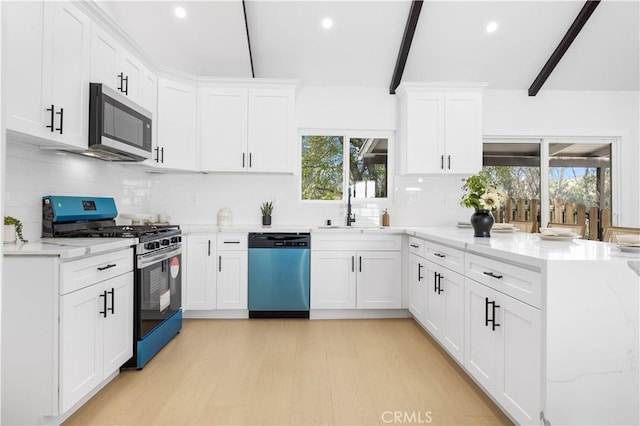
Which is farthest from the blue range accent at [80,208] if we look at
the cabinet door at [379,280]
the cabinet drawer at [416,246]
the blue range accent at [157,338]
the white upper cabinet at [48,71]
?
the cabinet drawer at [416,246]

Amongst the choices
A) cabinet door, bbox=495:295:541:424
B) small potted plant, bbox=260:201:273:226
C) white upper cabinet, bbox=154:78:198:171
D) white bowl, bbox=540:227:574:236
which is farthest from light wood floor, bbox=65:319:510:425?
white upper cabinet, bbox=154:78:198:171

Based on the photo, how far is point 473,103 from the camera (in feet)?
13.1

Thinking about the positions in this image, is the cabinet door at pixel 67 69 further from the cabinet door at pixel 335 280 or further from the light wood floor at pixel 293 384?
the cabinet door at pixel 335 280

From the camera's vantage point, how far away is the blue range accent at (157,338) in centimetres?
258

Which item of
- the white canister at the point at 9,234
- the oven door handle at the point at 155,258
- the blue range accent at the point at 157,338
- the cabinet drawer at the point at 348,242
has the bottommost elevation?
the blue range accent at the point at 157,338

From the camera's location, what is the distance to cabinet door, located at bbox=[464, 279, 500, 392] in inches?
79.4

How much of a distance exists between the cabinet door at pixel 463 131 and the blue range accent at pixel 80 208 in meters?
3.40

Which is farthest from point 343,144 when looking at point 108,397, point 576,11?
point 108,397

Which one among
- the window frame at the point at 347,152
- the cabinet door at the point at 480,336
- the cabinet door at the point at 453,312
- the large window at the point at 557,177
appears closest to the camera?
the cabinet door at the point at 480,336

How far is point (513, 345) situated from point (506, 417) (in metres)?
0.55

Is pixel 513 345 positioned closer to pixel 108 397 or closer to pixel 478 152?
pixel 108 397

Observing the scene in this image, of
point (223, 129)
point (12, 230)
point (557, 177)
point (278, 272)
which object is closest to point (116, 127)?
point (12, 230)

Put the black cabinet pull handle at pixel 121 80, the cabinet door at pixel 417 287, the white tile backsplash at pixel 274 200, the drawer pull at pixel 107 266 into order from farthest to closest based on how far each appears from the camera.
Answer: the white tile backsplash at pixel 274 200 < the cabinet door at pixel 417 287 < the black cabinet pull handle at pixel 121 80 < the drawer pull at pixel 107 266

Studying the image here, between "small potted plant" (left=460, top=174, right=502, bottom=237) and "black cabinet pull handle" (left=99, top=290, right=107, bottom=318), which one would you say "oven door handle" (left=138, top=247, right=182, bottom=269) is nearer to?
"black cabinet pull handle" (left=99, top=290, right=107, bottom=318)
